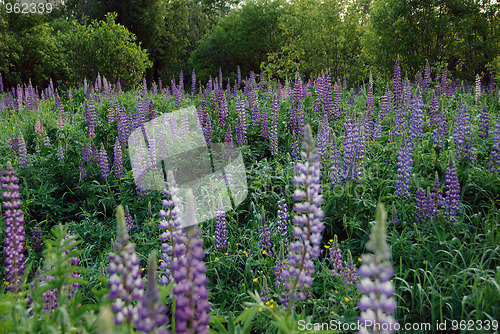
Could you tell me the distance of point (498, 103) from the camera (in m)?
7.14

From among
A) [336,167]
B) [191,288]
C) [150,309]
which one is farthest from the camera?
[336,167]

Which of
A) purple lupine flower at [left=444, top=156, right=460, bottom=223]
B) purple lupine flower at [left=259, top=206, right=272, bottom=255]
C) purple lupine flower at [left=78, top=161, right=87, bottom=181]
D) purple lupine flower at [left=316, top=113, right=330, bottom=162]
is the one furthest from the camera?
purple lupine flower at [left=78, top=161, right=87, bottom=181]

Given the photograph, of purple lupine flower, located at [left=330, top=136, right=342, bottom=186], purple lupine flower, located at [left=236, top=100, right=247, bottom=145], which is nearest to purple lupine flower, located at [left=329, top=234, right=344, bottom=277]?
purple lupine flower, located at [left=330, top=136, right=342, bottom=186]

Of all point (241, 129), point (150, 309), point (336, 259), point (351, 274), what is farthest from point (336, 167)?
point (150, 309)

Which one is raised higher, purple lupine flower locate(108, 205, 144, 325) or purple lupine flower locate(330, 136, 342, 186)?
purple lupine flower locate(108, 205, 144, 325)

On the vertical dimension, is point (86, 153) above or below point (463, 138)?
below

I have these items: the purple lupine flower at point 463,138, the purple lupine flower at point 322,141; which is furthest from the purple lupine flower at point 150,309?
the purple lupine flower at point 463,138

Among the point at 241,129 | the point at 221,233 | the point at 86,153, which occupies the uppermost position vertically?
the point at 241,129

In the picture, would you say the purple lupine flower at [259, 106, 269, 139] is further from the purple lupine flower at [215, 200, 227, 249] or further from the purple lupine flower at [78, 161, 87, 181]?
the purple lupine flower at [78, 161, 87, 181]

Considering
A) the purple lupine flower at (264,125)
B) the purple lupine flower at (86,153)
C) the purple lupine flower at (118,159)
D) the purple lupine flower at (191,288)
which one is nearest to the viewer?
the purple lupine flower at (191,288)

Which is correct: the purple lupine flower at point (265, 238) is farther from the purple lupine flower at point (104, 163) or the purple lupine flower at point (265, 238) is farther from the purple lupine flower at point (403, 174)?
the purple lupine flower at point (104, 163)

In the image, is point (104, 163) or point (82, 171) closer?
point (104, 163)

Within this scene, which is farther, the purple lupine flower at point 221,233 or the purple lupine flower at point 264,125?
the purple lupine flower at point 264,125

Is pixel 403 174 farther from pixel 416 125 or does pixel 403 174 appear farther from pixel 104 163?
pixel 104 163
